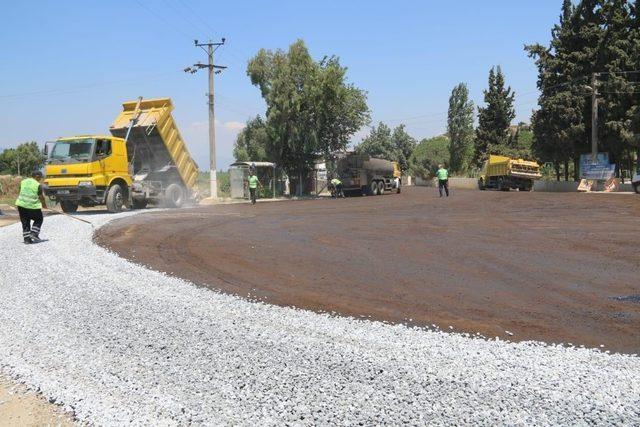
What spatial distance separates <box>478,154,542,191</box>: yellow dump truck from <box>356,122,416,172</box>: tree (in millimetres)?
46090

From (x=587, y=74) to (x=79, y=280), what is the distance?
4380 cm

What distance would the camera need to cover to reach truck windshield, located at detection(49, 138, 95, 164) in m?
18.2

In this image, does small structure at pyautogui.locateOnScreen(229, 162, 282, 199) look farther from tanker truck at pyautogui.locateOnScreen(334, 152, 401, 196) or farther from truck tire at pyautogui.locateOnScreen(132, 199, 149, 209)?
truck tire at pyautogui.locateOnScreen(132, 199, 149, 209)

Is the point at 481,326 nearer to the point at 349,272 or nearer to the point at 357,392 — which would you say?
the point at 357,392

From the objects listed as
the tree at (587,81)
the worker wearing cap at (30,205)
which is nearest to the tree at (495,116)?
the tree at (587,81)

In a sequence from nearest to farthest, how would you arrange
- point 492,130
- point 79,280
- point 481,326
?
point 481,326, point 79,280, point 492,130

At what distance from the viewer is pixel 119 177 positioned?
19.6 metres

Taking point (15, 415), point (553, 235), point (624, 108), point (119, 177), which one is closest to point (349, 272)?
point (15, 415)

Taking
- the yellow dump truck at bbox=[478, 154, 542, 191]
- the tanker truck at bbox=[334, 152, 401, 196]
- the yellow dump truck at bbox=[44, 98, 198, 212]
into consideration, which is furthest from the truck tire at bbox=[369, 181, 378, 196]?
the yellow dump truck at bbox=[44, 98, 198, 212]

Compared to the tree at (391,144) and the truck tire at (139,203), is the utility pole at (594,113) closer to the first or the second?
the truck tire at (139,203)

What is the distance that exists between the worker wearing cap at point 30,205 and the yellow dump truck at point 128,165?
7.06 m

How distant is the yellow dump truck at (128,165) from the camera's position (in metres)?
18.2

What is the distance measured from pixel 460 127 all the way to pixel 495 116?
11.3 metres

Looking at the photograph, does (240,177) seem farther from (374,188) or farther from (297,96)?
(374,188)
